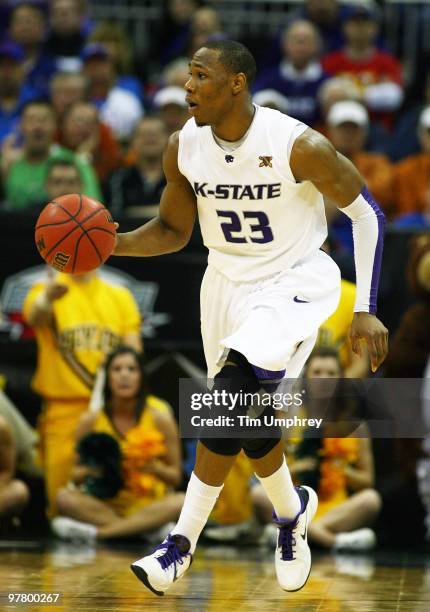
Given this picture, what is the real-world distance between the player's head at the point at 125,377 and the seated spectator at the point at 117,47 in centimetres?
485

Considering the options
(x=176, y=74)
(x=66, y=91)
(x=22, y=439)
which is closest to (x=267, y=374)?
(x=22, y=439)

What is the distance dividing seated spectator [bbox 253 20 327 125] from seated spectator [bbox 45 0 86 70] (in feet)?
6.88

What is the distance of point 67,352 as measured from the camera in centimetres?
826

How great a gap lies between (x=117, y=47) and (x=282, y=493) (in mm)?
7828

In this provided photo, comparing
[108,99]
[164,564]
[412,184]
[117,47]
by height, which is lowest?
[164,564]

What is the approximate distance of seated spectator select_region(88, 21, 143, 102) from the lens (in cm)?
1228

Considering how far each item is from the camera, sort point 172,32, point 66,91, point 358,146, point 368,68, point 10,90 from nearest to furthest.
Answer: point 358,146 → point 66,91 → point 10,90 → point 368,68 → point 172,32

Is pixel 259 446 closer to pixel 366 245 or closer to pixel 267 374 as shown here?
pixel 267 374

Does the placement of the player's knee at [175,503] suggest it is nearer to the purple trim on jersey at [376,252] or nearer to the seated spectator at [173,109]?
the purple trim on jersey at [376,252]

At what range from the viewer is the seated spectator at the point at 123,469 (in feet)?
25.6

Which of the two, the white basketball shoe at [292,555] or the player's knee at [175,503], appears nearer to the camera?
the white basketball shoe at [292,555]

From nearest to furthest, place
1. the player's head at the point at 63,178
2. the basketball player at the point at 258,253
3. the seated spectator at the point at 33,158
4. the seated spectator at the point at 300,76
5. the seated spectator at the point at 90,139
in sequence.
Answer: the basketball player at the point at 258,253 → the player's head at the point at 63,178 → the seated spectator at the point at 33,158 → the seated spectator at the point at 90,139 → the seated spectator at the point at 300,76

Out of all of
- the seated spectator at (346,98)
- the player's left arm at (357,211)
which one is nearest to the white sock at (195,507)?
the player's left arm at (357,211)

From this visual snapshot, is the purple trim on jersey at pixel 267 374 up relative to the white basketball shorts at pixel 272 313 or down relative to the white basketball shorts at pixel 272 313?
down
